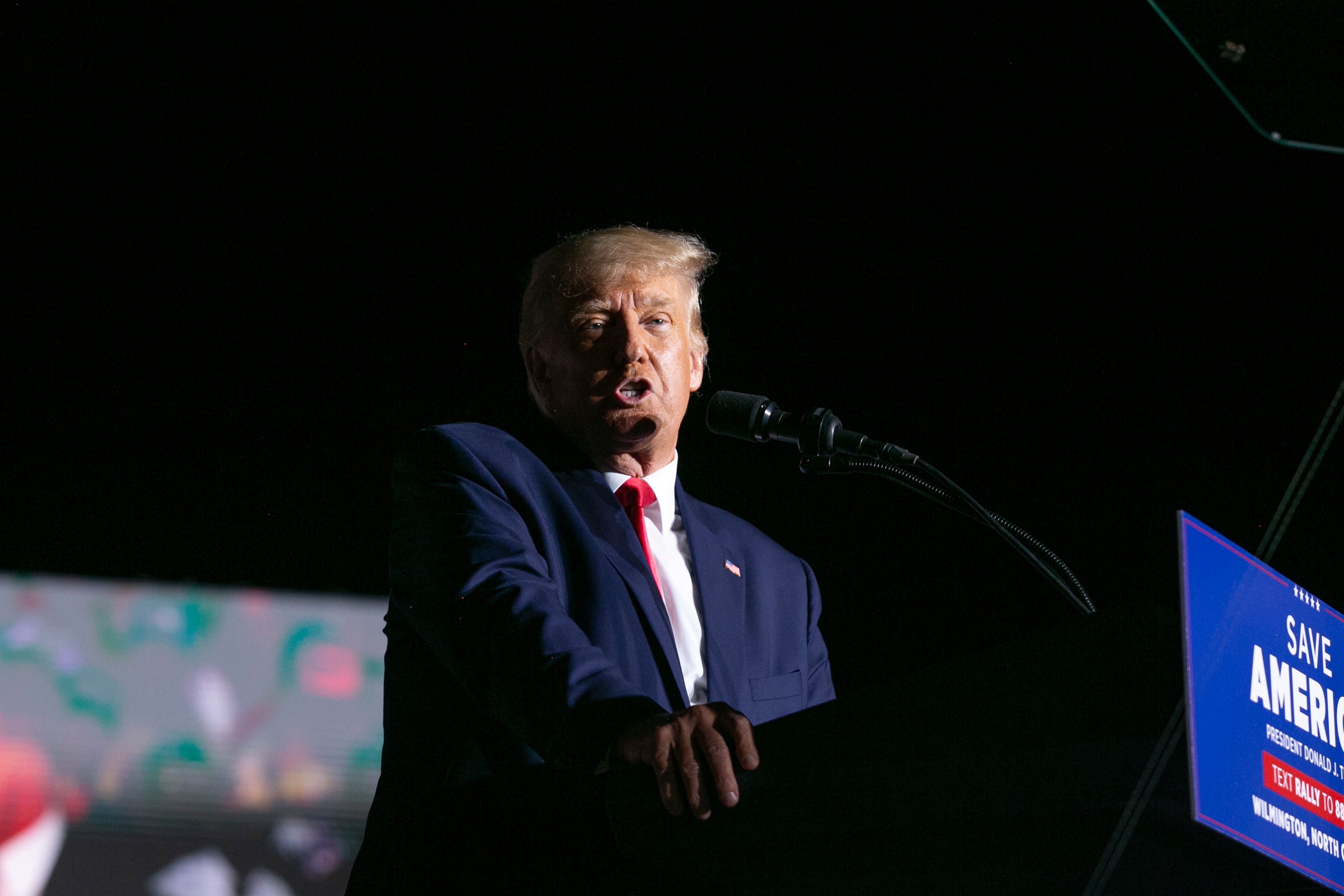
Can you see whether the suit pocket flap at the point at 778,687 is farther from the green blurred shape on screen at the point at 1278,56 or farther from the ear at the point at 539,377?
the green blurred shape on screen at the point at 1278,56

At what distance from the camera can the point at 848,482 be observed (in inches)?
111

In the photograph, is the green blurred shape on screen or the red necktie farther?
the red necktie

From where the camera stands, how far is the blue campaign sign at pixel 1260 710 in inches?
28.0

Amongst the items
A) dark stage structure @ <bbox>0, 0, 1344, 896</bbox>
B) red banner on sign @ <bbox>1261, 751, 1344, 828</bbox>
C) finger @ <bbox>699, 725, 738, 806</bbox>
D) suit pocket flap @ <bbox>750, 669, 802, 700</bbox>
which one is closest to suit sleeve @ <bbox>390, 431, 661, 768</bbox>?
finger @ <bbox>699, 725, 738, 806</bbox>

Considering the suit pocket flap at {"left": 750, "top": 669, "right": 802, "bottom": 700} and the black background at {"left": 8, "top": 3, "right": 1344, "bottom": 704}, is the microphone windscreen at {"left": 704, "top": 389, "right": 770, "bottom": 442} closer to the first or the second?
the suit pocket flap at {"left": 750, "top": 669, "right": 802, "bottom": 700}

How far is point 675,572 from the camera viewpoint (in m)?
1.77

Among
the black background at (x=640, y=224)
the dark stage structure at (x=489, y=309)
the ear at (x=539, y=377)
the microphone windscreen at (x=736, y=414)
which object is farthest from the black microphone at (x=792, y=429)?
the black background at (x=640, y=224)

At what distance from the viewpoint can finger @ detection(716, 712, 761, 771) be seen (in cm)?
87

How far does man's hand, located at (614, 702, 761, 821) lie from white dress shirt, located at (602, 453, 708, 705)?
1.79 feet

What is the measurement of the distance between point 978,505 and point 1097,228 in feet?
4.66

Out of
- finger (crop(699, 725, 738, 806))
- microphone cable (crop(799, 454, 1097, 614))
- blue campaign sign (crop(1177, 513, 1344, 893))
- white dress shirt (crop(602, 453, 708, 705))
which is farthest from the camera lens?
white dress shirt (crop(602, 453, 708, 705))

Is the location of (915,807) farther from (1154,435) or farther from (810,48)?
(810,48)

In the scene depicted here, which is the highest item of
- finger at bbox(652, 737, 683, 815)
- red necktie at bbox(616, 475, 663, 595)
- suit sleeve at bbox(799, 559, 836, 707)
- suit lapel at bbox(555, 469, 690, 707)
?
finger at bbox(652, 737, 683, 815)

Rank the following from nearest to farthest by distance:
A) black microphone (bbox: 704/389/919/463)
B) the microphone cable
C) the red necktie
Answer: the microphone cable → black microphone (bbox: 704/389/919/463) → the red necktie
